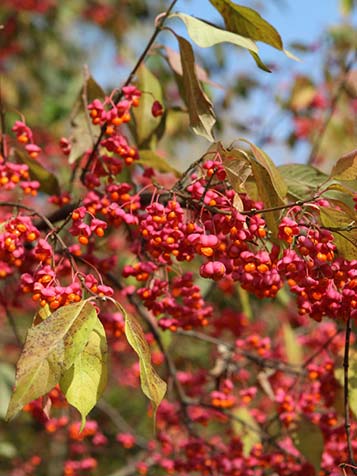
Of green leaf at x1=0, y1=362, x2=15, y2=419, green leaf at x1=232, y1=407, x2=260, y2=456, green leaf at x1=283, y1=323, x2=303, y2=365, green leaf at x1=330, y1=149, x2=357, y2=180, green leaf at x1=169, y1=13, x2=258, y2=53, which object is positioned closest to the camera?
green leaf at x1=330, y1=149, x2=357, y2=180

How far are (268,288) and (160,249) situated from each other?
29 centimetres

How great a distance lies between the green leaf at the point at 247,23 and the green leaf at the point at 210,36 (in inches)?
1.6

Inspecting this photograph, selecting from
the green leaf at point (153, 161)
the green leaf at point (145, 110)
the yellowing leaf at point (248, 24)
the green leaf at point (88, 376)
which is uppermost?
the yellowing leaf at point (248, 24)

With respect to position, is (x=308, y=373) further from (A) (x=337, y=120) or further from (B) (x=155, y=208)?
(A) (x=337, y=120)

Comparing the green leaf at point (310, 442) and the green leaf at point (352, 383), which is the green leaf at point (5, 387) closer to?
the green leaf at point (310, 442)

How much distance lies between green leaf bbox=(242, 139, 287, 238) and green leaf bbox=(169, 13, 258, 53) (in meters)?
0.32

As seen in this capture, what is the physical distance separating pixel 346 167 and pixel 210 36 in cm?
51

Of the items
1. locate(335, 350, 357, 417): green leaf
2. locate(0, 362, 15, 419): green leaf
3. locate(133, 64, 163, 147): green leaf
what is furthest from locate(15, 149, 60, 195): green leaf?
locate(0, 362, 15, 419): green leaf

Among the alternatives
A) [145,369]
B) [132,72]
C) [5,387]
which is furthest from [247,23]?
[5,387]

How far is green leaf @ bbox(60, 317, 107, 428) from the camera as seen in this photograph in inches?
50.4

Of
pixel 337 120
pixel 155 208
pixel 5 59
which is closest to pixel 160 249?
pixel 155 208

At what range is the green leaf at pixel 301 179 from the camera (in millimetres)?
1829

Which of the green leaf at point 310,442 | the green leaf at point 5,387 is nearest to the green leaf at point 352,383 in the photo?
the green leaf at point 310,442

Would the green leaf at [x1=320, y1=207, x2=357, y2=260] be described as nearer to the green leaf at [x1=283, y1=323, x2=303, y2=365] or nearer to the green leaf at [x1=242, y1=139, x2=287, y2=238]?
the green leaf at [x1=242, y1=139, x2=287, y2=238]
